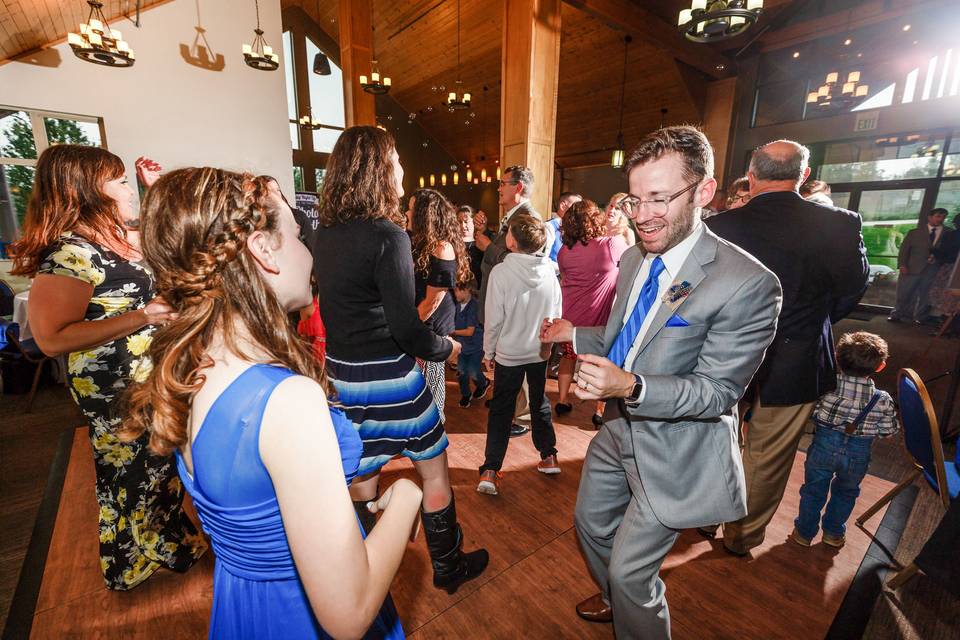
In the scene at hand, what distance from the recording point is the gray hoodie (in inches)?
93.4

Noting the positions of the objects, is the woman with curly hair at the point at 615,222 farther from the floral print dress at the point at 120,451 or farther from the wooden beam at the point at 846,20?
the wooden beam at the point at 846,20

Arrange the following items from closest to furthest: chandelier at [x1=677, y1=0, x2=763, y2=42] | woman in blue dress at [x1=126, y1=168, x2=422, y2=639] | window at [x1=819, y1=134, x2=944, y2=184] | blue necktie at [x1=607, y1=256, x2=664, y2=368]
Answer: woman in blue dress at [x1=126, y1=168, x2=422, y2=639]
blue necktie at [x1=607, y1=256, x2=664, y2=368]
chandelier at [x1=677, y1=0, x2=763, y2=42]
window at [x1=819, y1=134, x2=944, y2=184]

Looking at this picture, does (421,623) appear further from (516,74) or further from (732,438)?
(516,74)

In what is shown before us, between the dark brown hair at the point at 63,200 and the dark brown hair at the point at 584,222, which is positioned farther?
the dark brown hair at the point at 584,222

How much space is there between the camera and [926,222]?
7.43 metres

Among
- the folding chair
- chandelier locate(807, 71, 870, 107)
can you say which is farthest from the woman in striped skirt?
chandelier locate(807, 71, 870, 107)

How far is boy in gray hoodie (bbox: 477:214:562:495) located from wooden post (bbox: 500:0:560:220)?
3.23m

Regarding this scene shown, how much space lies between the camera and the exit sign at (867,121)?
7789mm

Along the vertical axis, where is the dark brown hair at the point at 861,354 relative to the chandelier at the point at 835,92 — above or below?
below

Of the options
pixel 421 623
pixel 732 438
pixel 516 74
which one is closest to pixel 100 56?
pixel 516 74

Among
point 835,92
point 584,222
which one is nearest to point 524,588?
point 584,222

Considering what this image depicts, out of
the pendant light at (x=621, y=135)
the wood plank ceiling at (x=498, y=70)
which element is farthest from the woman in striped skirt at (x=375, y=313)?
the wood plank ceiling at (x=498, y=70)

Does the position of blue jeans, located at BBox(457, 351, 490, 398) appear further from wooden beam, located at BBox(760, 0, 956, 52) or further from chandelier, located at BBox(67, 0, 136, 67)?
wooden beam, located at BBox(760, 0, 956, 52)

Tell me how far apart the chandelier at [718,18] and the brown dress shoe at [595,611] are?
481 centimetres
